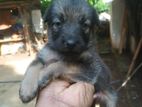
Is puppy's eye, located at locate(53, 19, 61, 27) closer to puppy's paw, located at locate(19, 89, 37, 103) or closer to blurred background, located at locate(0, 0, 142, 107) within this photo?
puppy's paw, located at locate(19, 89, 37, 103)

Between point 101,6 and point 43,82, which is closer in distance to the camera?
point 43,82

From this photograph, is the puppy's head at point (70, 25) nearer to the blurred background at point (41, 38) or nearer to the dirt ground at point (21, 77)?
the dirt ground at point (21, 77)

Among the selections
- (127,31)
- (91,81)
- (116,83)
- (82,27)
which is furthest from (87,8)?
(127,31)

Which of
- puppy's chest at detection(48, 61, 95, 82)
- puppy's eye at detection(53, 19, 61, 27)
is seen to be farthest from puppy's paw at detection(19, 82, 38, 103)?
puppy's eye at detection(53, 19, 61, 27)

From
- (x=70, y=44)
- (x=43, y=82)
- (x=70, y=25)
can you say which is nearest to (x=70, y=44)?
(x=70, y=44)

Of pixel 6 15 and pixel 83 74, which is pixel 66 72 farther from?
pixel 6 15

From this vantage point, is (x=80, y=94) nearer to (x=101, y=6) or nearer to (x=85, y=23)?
(x=85, y=23)

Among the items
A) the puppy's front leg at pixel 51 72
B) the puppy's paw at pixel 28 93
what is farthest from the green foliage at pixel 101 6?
the puppy's paw at pixel 28 93
